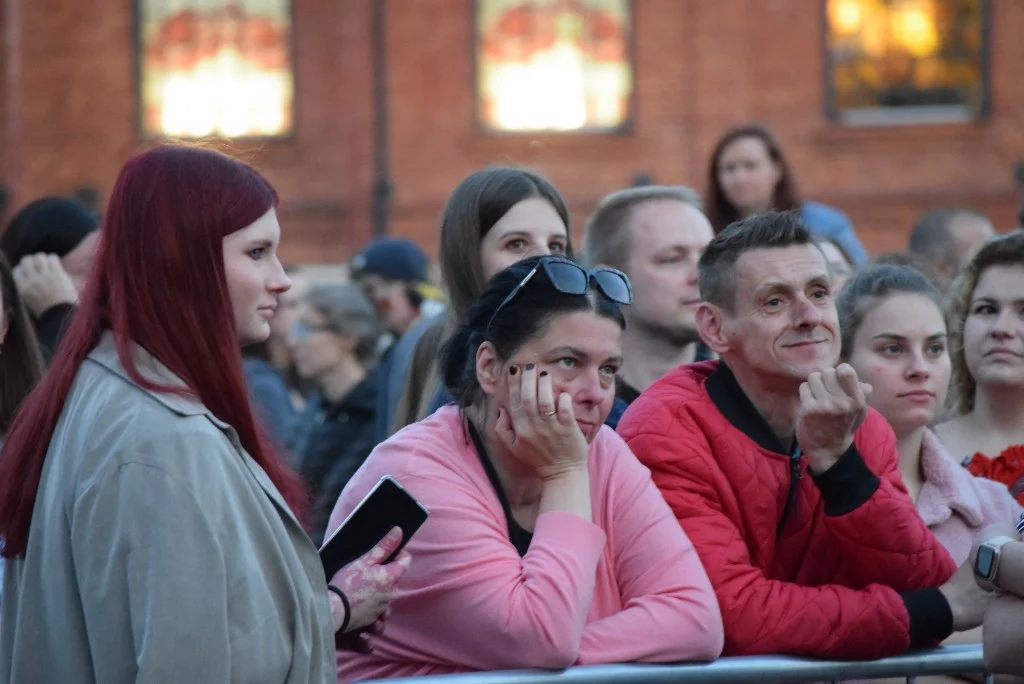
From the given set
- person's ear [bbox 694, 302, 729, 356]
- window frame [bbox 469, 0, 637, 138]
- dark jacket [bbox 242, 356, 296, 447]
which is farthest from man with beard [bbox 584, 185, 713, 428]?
window frame [bbox 469, 0, 637, 138]

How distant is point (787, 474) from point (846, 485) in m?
0.24

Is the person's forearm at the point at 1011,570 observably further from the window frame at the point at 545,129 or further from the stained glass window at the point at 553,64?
the stained glass window at the point at 553,64

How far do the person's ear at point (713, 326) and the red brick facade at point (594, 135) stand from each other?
1677cm

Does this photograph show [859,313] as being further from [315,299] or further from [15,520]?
[315,299]

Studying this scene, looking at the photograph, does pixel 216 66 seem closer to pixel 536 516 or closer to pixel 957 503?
pixel 957 503

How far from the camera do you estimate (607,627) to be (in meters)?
3.56

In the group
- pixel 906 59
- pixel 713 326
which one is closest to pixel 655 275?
pixel 713 326

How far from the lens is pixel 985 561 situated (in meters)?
3.63

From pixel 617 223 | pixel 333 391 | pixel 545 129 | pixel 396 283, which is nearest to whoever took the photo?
pixel 617 223

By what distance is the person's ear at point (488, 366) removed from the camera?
372 centimetres

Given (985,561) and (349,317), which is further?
(349,317)

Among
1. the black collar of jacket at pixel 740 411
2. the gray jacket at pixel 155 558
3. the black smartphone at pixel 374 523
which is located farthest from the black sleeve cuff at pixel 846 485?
the gray jacket at pixel 155 558

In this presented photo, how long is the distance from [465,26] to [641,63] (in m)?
2.44

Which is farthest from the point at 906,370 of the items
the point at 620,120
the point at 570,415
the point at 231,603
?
the point at 620,120
